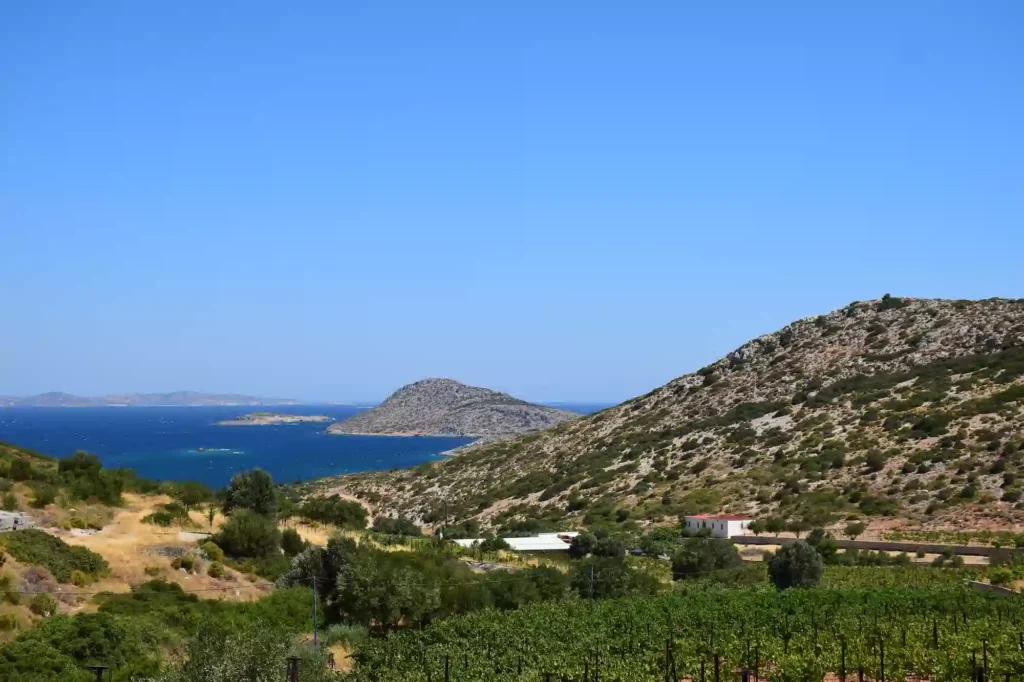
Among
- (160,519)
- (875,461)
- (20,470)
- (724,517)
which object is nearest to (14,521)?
(160,519)

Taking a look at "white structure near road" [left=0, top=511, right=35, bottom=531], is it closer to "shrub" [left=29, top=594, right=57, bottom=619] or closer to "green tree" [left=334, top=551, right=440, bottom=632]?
"shrub" [left=29, top=594, right=57, bottom=619]

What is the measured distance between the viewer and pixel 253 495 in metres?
46.6

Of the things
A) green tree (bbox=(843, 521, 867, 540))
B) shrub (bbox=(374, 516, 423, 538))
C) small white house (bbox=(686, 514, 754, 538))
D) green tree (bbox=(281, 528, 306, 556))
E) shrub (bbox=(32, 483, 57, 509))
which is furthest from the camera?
shrub (bbox=(374, 516, 423, 538))

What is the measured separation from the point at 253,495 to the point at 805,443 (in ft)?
153

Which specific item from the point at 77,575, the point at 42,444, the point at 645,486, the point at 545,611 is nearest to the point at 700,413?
the point at 645,486

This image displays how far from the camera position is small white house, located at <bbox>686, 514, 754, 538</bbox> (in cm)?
5519

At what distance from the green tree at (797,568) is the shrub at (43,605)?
28.3 m

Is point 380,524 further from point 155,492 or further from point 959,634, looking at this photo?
point 959,634

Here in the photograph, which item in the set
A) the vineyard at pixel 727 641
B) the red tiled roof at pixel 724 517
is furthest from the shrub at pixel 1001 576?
the red tiled roof at pixel 724 517

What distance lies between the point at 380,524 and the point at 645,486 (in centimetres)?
2413

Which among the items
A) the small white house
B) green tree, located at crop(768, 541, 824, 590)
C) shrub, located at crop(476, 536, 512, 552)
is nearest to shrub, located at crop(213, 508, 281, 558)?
shrub, located at crop(476, 536, 512, 552)

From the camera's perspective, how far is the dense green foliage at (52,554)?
30.1 m

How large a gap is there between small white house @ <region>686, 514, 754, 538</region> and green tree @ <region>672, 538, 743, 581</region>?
36.5 ft

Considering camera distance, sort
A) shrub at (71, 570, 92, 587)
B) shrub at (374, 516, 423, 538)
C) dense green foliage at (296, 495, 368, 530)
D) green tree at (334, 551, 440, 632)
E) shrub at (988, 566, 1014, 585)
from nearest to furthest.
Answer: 1. shrub at (71, 570, 92, 587)
2. green tree at (334, 551, 440, 632)
3. shrub at (988, 566, 1014, 585)
4. dense green foliage at (296, 495, 368, 530)
5. shrub at (374, 516, 423, 538)
